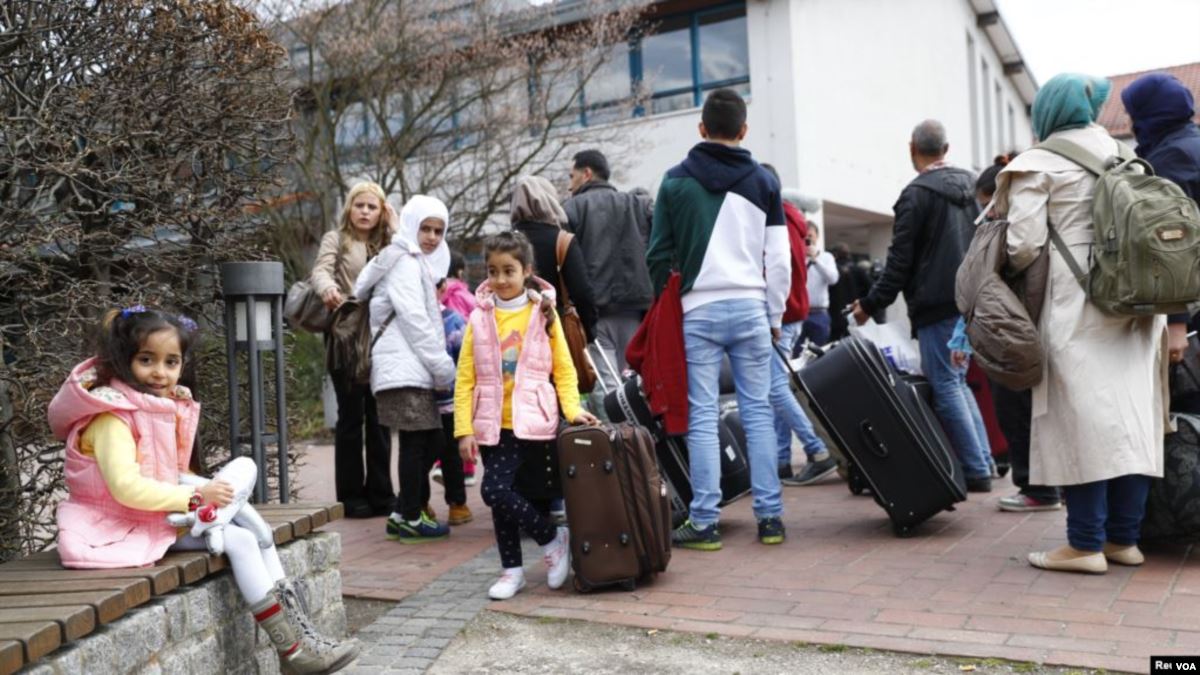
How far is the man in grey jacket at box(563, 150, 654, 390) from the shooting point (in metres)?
6.56

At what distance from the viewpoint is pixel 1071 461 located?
4301mm

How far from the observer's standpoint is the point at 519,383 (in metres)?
4.66

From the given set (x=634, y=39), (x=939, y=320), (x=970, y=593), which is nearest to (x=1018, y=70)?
(x=634, y=39)

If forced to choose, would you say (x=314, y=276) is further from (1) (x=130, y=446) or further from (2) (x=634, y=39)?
(2) (x=634, y=39)

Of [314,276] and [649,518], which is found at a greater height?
[314,276]

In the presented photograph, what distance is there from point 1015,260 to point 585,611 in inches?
84.4

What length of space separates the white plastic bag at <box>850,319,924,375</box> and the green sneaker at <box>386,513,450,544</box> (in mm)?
2567

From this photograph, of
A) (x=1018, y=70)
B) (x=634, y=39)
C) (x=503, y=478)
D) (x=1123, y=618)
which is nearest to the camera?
(x=1123, y=618)

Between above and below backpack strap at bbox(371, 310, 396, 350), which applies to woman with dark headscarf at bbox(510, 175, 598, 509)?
above

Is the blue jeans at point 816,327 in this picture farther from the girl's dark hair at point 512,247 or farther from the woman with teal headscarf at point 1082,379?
the girl's dark hair at point 512,247

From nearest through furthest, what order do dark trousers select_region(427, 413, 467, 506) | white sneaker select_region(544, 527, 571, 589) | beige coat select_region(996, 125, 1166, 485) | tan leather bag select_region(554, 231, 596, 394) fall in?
beige coat select_region(996, 125, 1166, 485) < white sneaker select_region(544, 527, 571, 589) < tan leather bag select_region(554, 231, 596, 394) < dark trousers select_region(427, 413, 467, 506)

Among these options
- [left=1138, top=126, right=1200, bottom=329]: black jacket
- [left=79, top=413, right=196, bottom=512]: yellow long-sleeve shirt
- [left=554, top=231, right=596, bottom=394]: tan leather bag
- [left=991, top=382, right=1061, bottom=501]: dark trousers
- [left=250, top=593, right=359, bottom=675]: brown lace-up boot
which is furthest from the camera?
[left=991, top=382, right=1061, bottom=501]: dark trousers

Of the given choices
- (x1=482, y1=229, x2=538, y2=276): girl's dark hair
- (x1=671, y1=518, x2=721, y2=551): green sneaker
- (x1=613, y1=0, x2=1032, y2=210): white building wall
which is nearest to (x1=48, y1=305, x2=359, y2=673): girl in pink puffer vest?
(x1=482, y1=229, x2=538, y2=276): girl's dark hair

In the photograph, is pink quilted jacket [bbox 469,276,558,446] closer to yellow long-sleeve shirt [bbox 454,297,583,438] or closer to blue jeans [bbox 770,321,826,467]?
yellow long-sleeve shirt [bbox 454,297,583,438]
